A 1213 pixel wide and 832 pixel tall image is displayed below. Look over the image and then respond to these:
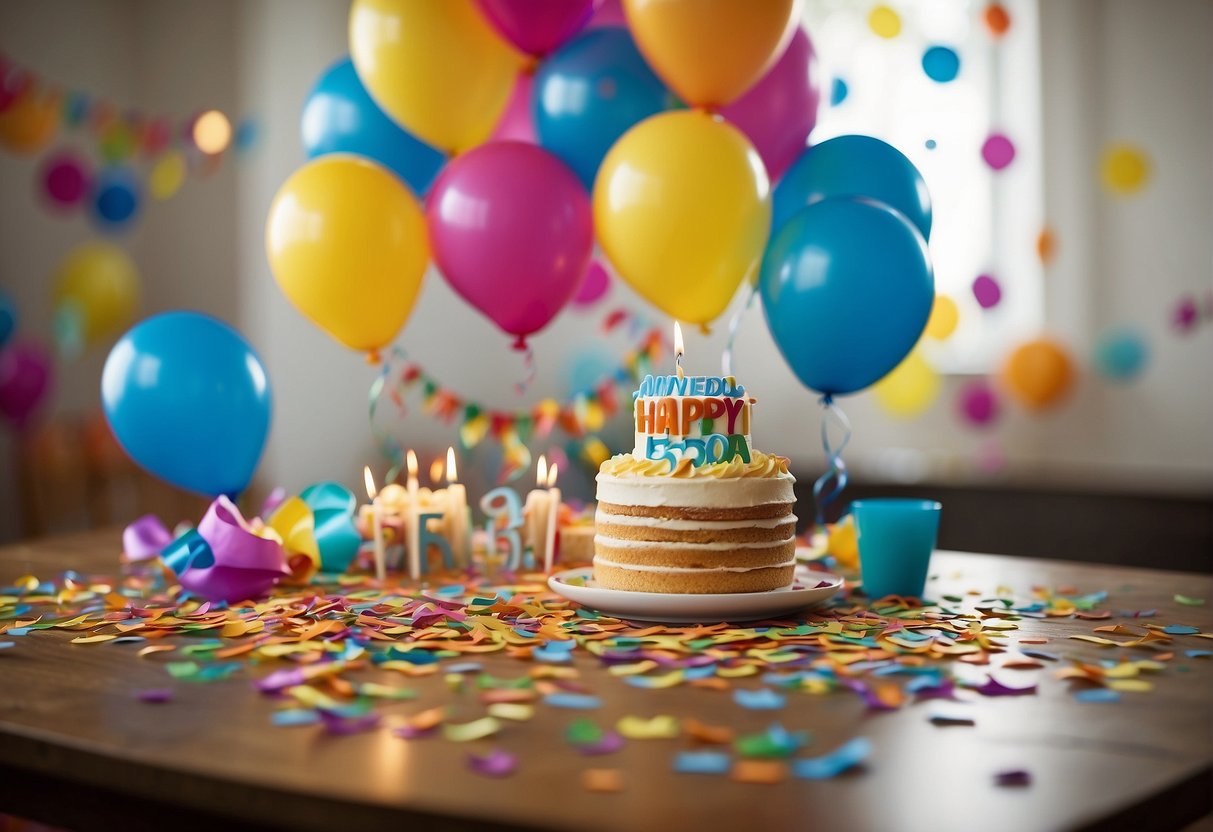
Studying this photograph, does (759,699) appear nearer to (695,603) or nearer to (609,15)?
(695,603)

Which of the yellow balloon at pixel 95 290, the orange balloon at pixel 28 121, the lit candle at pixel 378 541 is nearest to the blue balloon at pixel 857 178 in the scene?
the lit candle at pixel 378 541

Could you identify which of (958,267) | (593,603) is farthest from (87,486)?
(593,603)

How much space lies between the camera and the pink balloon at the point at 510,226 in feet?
5.31

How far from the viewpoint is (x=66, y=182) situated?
12.8 feet

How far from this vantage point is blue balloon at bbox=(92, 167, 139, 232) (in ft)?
12.4

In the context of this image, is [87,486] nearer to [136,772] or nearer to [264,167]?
[264,167]

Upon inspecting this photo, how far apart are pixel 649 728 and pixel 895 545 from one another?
1.98 feet

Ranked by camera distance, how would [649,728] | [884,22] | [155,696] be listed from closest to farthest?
[649,728]
[155,696]
[884,22]

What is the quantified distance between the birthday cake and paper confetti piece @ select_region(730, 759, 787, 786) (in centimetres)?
45

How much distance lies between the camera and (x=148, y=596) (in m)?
1.48

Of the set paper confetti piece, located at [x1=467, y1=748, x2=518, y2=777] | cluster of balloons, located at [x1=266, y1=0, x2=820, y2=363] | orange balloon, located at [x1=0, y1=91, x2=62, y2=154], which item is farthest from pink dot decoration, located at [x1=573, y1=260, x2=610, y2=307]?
paper confetti piece, located at [x1=467, y1=748, x2=518, y2=777]

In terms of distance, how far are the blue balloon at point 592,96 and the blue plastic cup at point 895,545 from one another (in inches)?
25.9

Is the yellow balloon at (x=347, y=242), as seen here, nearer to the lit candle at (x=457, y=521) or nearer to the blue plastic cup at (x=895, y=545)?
the lit candle at (x=457, y=521)

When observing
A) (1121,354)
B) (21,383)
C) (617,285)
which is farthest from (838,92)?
(21,383)
